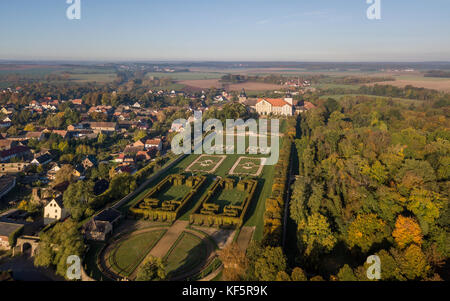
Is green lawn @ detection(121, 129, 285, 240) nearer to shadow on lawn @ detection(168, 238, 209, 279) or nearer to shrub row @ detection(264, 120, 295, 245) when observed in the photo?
shrub row @ detection(264, 120, 295, 245)

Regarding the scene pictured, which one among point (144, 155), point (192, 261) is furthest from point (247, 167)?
point (192, 261)

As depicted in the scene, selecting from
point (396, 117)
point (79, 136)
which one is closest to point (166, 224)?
point (79, 136)

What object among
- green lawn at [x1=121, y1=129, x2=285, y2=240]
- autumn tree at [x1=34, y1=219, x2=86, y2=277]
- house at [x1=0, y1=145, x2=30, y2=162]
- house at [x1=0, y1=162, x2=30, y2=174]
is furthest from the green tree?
house at [x1=0, y1=145, x2=30, y2=162]

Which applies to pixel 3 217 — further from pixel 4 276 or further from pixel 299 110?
pixel 299 110

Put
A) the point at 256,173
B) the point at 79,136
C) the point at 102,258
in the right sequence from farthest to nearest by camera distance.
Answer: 1. the point at 79,136
2. the point at 256,173
3. the point at 102,258

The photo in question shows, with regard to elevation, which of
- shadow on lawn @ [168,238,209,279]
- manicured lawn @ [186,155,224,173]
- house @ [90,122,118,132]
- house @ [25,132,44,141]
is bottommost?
shadow on lawn @ [168,238,209,279]

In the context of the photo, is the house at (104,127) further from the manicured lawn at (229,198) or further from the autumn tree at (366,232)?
the autumn tree at (366,232)
